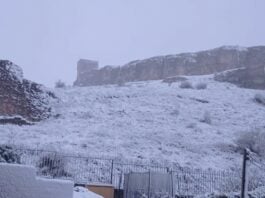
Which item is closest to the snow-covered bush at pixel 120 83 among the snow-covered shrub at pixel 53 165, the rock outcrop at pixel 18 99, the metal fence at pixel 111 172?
the rock outcrop at pixel 18 99

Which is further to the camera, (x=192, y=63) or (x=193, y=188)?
(x=192, y=63)

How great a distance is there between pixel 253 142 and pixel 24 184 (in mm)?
17422

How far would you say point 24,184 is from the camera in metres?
6.22

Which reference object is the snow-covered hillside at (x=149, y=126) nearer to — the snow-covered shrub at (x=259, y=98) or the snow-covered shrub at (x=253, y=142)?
the snow-covered shrub at (x=253, y=142)

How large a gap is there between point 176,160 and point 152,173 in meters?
4.33

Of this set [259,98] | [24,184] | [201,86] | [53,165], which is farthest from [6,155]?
[201,86]

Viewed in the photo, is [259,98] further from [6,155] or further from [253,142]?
[6,155]

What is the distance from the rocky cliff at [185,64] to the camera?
5331 centimetres

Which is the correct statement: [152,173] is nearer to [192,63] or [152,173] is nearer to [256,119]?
[256,119]

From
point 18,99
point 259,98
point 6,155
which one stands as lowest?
point 6,155

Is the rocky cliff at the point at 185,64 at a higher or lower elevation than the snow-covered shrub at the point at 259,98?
higher

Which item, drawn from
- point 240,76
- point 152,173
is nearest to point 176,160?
point 152,173

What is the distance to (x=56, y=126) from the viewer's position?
78.0 feet

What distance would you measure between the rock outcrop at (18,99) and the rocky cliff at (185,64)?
98.6ft
